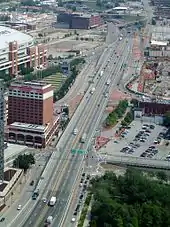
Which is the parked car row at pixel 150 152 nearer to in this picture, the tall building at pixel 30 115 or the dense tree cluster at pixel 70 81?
the tall building at pixel 30 115

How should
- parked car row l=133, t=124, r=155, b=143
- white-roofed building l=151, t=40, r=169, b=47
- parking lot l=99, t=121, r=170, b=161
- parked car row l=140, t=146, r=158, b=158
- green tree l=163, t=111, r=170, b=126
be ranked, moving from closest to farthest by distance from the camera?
1. parked car row l=140, t=146, r=158, b=158
2. parking lot l=99, t=121, r=170, b=161
3. parked car row l=133, t=124, r=155, b=143
4. green tree l=163, t=111, r=170, b=126
5. white-roofed building l=151, t=40, r=169, b=47

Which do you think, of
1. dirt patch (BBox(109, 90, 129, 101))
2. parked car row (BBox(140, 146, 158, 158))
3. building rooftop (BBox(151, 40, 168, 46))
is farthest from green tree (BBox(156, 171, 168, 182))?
building rooftop (BBox(151, 40, 168, 46))

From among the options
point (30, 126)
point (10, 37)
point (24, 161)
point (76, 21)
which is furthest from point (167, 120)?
point (76, 21)

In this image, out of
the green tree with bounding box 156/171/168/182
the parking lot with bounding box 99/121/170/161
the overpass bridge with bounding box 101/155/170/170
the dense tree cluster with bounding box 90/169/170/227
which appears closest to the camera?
the dense tree cluster with bounding box 90/169/170/227

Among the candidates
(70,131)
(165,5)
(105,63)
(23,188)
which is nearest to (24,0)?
(165,5)

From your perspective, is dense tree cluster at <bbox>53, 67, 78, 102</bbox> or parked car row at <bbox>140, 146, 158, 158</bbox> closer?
parked car row at <bbox>140, 146, 158, 158</bbox>

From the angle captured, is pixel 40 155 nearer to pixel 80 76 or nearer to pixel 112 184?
pixel 112 184

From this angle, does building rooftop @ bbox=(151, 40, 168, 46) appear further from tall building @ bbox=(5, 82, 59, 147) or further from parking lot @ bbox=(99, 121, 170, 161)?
tall building @ bbox=(5, 82, 59, 147)
